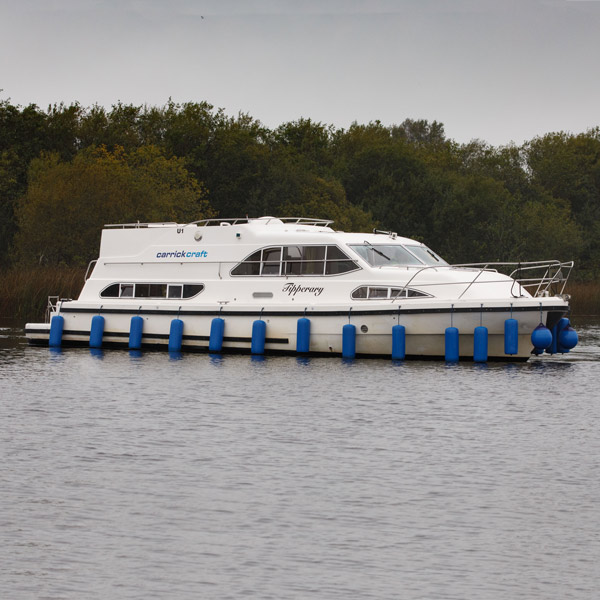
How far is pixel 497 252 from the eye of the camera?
83562 mm

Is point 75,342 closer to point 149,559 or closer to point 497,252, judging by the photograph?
point 149,559

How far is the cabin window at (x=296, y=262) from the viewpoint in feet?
95.9

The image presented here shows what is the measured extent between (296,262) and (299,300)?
1.03 meters

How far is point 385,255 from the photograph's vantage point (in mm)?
29531

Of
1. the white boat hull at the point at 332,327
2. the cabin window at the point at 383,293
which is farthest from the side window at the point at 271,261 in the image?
the cabin window at the point at 383,293

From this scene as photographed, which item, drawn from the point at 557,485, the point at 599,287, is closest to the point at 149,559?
the point at 557,485

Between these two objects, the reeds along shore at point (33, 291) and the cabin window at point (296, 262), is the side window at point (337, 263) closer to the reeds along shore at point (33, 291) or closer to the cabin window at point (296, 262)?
the cabin window at point (296, 262)

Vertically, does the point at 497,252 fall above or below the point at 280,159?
below

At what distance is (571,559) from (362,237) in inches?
736

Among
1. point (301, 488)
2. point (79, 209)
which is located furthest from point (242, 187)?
point (301, 488)

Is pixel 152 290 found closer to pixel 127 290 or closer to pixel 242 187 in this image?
pixel 127 290

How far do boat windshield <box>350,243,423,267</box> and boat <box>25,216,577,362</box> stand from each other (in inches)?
1.2

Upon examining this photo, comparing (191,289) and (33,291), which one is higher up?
(191,289)

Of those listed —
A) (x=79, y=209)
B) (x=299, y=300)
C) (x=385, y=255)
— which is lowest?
(x=299, y=300)
